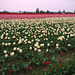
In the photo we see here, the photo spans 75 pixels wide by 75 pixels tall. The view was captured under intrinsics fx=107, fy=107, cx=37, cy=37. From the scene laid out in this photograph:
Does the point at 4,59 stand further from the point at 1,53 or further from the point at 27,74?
the point at 27,74

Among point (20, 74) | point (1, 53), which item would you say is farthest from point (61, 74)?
point (1, 53)

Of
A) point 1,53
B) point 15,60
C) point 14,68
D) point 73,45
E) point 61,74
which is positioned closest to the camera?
point 61,74

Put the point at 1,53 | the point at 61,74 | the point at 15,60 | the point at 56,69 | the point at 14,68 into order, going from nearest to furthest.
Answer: the point at 61,74 < the point at 56,69 < the point at 14,68 < the point at 15,60 < the point at 1,53

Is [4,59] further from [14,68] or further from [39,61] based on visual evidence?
[39,61]

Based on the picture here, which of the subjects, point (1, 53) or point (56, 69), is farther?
point (1, 53)

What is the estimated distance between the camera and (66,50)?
11.5 ft

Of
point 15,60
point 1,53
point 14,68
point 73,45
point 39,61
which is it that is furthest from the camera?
point 73,45

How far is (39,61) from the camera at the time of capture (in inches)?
109

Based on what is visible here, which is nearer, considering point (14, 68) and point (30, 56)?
point (14, 68)

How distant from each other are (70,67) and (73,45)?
5.36ft

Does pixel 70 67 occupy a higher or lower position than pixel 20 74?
higher

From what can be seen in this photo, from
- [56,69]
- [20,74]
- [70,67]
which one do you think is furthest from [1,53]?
[70,67]

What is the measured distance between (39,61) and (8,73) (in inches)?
32.4

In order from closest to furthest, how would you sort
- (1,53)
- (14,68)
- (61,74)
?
1. (61,74)
2. (14,68)
3. (1,53)
